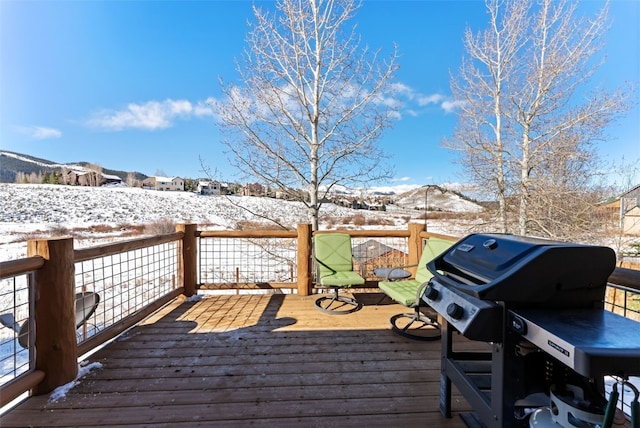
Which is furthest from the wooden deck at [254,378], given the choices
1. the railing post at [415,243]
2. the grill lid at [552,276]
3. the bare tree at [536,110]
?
the bare tree at [536,110]

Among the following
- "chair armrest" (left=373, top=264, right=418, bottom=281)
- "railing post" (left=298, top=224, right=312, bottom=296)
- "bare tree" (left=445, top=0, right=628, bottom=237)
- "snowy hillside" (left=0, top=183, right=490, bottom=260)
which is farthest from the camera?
"bare tree" (left=445, top=0, right=628, bottom=237)

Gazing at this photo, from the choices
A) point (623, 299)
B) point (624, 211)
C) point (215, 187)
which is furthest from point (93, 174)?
point (624, 211)

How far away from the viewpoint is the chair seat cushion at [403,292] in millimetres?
2865

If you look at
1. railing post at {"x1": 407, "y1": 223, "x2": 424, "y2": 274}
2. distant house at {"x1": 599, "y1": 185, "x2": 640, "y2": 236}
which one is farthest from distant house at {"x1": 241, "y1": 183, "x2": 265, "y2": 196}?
distant house at {"x1": 599, "y1": 185, "x2": 640, "y2": 236}

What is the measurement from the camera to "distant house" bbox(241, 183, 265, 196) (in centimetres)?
621

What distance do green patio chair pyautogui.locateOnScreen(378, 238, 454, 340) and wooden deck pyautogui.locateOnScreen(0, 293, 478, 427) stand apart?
0.16m

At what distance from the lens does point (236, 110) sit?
5.82 meters

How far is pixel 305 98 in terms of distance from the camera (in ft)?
19.4

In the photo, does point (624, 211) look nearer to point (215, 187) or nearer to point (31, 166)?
point (215, 187)

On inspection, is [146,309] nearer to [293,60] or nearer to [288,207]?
[288,207]

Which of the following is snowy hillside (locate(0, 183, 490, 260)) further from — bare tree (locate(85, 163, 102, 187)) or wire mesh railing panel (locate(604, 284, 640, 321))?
wire mesh railing panel (locate(604, 284, 640, 321))

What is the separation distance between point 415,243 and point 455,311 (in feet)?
9.88

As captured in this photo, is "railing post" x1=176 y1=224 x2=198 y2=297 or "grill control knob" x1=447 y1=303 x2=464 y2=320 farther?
"railing post" x1=176 y1=224 x2=198 y2=297

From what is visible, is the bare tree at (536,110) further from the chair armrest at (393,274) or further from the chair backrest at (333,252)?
the chair backrest at (333,252)
